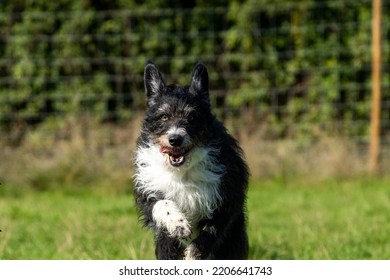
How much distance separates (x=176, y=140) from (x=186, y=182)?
389 mm

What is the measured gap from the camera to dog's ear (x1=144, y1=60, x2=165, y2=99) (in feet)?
18.0

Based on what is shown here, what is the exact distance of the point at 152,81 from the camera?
5551mm

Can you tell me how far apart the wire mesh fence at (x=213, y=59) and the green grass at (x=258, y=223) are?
6.26 ft

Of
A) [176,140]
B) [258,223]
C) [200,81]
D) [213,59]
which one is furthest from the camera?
[213,59]

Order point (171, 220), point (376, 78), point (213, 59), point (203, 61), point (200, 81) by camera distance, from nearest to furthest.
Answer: point (171, 220) < point (200, 81) < point (376, 78) < point (203, 61) < point (213, 59)

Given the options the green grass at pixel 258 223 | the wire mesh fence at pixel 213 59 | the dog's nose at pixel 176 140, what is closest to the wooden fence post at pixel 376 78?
the wire mesh fence at pixel 213 59

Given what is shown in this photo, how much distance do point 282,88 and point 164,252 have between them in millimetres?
8657

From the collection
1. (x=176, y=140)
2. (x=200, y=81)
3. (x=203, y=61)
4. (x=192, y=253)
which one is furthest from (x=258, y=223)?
(x=203, y=61)

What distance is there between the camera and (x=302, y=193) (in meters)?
11.7

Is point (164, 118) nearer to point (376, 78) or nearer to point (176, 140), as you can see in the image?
point (176, 140)

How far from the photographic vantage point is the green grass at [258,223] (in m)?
7.30

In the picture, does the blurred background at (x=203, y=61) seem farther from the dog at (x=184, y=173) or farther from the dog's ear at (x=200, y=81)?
the dog's ear at (x=200, y=81)

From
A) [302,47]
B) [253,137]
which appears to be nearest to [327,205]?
[253,137]

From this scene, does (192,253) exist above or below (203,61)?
above
